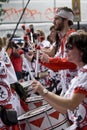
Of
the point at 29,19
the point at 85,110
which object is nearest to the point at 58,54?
the point at 85,110

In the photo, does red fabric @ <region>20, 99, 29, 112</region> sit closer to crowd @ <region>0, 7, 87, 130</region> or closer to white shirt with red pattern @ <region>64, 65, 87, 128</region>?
crowd @ <region>0, 7, 87, 130</region>

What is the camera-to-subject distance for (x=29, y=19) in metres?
17.5

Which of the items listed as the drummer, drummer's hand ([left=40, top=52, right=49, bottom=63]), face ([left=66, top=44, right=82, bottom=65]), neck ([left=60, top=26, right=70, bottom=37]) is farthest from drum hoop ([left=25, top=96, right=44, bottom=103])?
face ([left=66, top=44, right=82, bottom=65])

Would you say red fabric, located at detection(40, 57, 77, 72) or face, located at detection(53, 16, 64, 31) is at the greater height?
face, located at detection(53, 16, 64, 31)

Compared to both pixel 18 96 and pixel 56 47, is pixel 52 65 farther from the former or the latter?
pixel 56 47

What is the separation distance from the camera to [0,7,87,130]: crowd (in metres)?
2.66

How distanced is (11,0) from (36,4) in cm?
104

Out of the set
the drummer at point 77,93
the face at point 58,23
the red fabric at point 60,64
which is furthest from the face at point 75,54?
the face at point 58,23

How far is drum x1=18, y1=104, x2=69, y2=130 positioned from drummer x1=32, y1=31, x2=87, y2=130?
1.00 m

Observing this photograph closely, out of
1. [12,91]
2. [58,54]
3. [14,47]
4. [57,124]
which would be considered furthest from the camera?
[14,47]

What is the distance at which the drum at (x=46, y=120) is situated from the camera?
12.8ft

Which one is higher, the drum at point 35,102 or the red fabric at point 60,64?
the red fabric at point 60,64

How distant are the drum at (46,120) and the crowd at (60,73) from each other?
0.30 ft

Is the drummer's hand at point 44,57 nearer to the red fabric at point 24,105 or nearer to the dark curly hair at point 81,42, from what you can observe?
the red fabric at point 24,105
